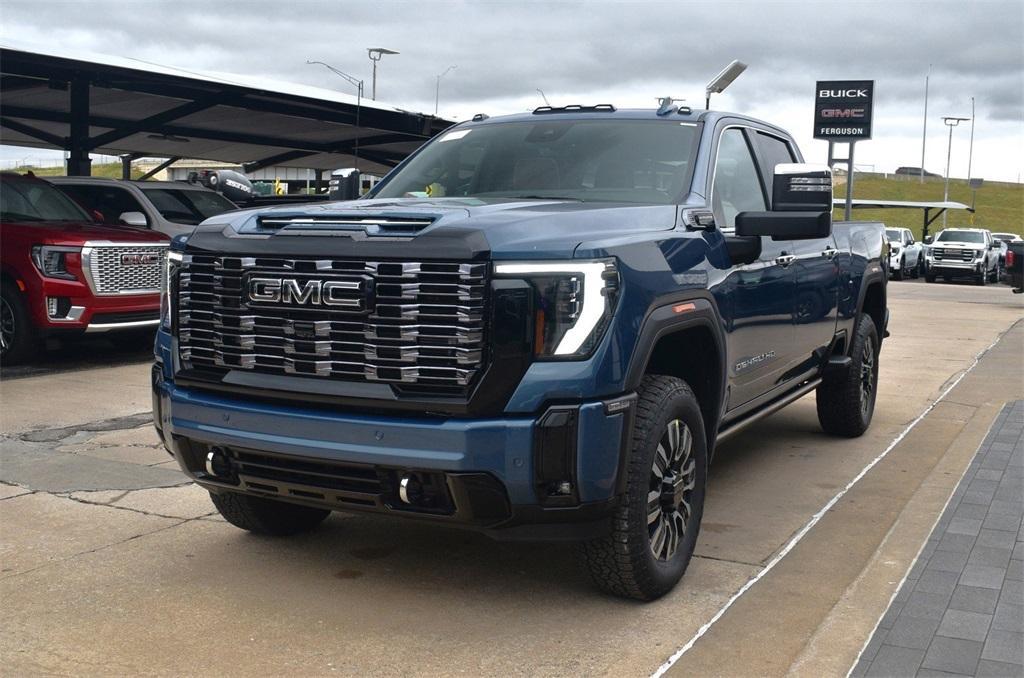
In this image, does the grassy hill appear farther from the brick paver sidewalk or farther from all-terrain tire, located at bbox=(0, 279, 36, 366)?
the brick paver sidewalk

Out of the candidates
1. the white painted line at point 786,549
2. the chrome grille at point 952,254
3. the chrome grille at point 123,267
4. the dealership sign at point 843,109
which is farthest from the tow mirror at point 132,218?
the chrome grille at point 952,254

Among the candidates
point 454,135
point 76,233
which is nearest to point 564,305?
point 454,135

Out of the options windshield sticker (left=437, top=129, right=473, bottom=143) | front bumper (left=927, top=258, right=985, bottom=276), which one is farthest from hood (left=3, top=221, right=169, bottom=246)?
front bumper (left=927, top=258, right=985, bottom=276)

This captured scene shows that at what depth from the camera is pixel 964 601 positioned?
14.0 ft

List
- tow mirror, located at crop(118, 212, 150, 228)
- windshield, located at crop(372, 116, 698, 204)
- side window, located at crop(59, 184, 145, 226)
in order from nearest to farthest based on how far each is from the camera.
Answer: windshield, located at crop(372, 116, 698, 204), tow mirror, located at crop(118, 212, 150, 228), side window, located at crop(59, 184, 145, 226)

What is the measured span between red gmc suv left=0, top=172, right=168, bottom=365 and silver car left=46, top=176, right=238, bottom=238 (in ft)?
5.07

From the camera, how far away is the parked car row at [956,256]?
37.5m

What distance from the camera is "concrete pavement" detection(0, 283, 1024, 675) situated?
3.81 m

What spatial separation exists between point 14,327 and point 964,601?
880cm

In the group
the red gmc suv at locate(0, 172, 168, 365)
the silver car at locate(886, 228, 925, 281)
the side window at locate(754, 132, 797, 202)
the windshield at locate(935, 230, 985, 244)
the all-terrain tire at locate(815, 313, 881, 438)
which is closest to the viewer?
the side window at locate(754, 132, 797, 202)

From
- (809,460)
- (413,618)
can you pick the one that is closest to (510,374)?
(413,618)

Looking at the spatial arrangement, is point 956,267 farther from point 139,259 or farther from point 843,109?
point 139,259

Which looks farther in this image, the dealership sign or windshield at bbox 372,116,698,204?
the dealership sign

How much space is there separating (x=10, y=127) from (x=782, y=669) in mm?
21083
